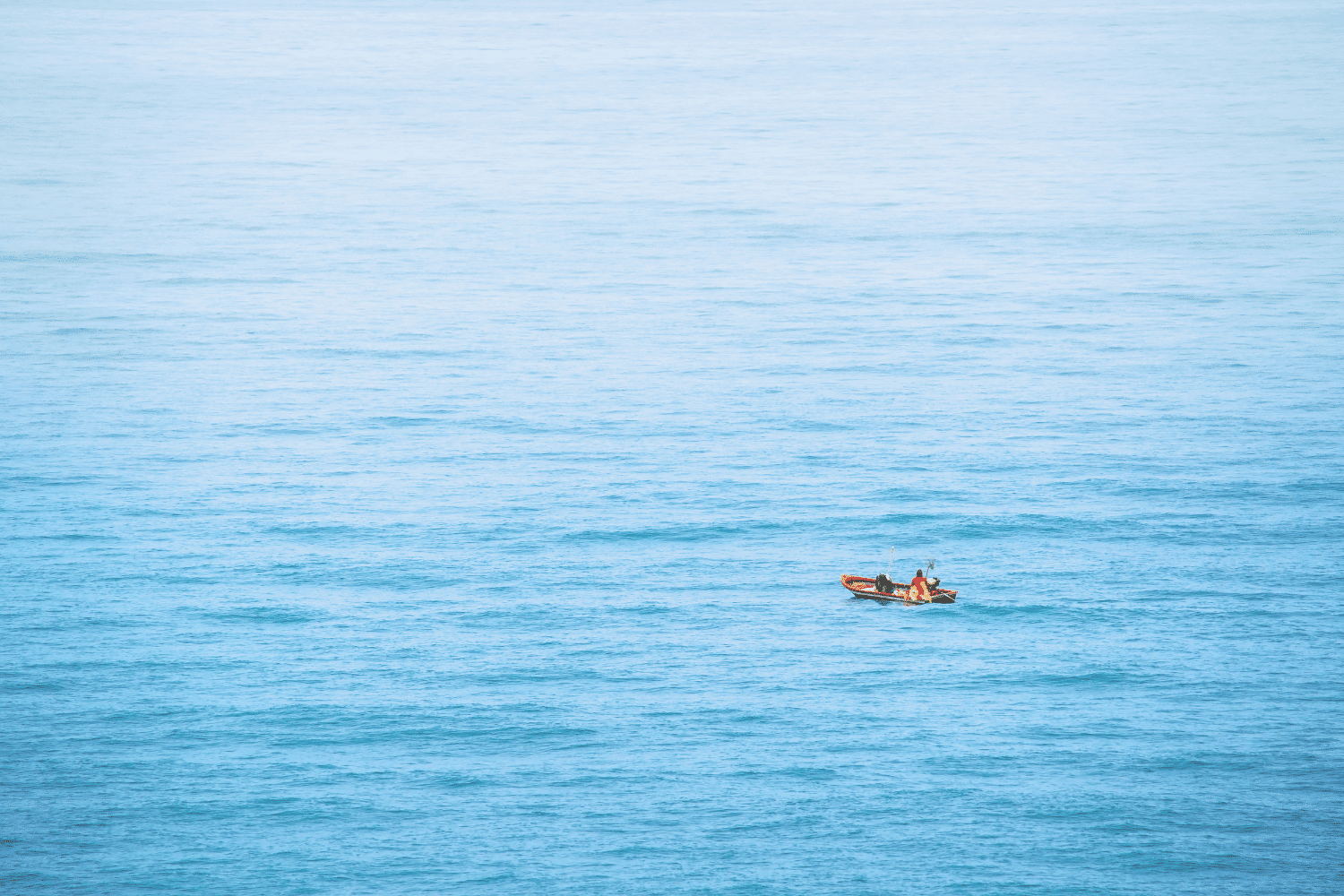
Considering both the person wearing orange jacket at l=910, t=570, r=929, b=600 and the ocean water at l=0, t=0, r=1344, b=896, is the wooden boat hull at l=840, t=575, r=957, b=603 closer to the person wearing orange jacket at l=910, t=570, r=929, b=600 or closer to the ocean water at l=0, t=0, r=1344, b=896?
the person wearing orange jacket at l=910, t=570, r=929, b=600

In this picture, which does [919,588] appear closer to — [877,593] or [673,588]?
[877,593]

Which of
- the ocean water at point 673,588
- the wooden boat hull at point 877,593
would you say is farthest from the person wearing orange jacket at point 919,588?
the ocean water at point 673,588

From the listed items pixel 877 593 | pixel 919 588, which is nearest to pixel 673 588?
pixel 877 593

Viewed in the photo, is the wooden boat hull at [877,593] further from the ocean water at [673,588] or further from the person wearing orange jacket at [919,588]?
the ocean water at [673,588]

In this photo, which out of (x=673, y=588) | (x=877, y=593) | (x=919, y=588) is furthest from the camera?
(x=673, y=588)

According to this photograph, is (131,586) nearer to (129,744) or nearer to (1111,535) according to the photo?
(129,744)

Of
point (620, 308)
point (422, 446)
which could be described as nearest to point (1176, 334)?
point (620, 308)

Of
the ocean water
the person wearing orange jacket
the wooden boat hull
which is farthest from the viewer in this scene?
the person wearing orange jacket

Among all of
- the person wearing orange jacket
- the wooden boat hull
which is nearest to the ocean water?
the wooden boat hull
